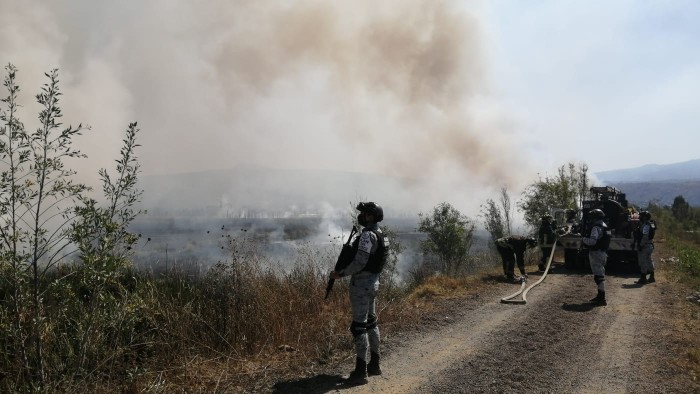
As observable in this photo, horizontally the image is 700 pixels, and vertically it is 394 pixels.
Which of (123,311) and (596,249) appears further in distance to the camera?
(596,249)

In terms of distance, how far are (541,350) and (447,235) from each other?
1242 centimetres

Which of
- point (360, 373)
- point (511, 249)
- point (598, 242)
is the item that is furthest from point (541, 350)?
point (511, 249)

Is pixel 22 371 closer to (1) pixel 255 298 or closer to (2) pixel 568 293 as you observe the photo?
(1) pixel 255 298

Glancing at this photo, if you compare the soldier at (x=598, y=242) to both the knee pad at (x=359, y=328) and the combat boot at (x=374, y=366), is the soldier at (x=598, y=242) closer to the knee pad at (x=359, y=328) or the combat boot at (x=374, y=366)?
the combat boot at (x=374, y=366)

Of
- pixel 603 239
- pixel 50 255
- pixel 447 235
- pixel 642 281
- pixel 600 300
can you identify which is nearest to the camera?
pixel 50 255

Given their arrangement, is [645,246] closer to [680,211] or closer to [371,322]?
[371,322]

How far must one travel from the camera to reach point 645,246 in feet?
39.4

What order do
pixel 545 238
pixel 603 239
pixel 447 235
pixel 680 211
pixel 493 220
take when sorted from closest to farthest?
pixel 603 239 < pixel 545 238 < pixel 447 235 < pixel 493 220 < pixel 680 211

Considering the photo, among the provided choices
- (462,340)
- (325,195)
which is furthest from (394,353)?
(325,195)

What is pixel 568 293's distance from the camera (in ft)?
34.0

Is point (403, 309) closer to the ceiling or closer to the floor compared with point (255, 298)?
closer to the floor

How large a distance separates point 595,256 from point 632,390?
5.40m

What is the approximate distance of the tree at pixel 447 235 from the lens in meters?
18.3

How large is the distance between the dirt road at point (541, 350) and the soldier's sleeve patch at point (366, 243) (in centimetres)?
153
